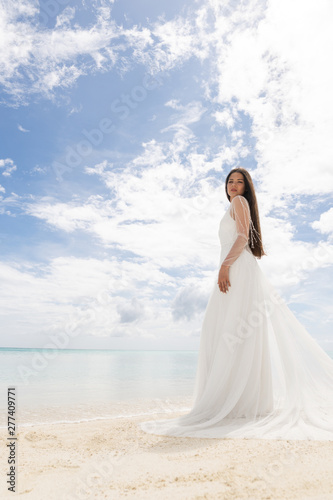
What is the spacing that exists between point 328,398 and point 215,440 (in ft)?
5.11

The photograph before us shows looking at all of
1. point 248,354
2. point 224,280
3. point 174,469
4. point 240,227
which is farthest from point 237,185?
point 174,469

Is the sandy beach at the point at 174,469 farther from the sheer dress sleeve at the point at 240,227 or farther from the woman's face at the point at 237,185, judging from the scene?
the woman's face at the point at 237,185

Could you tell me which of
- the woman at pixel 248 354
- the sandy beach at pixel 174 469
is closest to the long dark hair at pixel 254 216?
the woman at pixel 248 354

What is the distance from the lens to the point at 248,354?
403 centimetres

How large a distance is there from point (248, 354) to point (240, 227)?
1520 mm

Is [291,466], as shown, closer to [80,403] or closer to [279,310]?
[279,310]

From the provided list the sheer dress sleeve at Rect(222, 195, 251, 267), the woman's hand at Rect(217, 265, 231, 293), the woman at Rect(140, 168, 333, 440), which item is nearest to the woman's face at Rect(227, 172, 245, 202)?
the woman at Rect(140, 168, 333, 440)

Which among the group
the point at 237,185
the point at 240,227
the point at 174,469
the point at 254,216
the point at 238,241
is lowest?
the point at 174,469

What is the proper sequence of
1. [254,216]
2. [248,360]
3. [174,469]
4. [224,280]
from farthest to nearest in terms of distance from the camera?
[254,216] < [224,280] < [248,360] < [174,469]

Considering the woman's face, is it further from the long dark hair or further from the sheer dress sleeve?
the sheer dress sleeve

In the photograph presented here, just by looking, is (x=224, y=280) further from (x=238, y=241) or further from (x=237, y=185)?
(x=237, y=185)

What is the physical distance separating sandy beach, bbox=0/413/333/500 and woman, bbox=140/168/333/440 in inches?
23.3

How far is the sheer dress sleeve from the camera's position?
170 inches

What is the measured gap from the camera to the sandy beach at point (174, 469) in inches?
79.0
